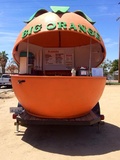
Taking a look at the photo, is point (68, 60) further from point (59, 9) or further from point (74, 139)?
point (74, 139)

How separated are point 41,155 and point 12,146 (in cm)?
96

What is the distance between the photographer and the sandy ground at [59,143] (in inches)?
218

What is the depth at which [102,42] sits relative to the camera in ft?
23.4

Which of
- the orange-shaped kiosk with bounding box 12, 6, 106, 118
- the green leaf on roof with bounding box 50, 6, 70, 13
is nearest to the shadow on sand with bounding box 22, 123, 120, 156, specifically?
the orange-shaped kiosk with bounding box 12, 6, 106, 118

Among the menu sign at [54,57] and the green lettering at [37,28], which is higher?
the green lettering at [37,28]

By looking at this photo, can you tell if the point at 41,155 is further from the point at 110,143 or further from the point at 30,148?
the point at 110,143

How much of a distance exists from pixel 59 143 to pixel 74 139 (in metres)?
0.54

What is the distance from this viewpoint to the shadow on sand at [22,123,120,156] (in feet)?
19.5

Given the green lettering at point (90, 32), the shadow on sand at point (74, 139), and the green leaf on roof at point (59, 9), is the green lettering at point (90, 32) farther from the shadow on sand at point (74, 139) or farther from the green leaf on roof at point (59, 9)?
the shadow on sand at point (74, 139)

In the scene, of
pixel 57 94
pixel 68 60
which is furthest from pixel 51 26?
pixel 68 60

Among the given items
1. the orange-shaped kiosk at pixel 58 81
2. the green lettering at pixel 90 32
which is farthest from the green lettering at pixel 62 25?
the green lettering at pixel 90 32

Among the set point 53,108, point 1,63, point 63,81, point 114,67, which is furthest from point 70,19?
point 114,67

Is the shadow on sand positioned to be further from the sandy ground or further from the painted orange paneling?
the painted orange paneling

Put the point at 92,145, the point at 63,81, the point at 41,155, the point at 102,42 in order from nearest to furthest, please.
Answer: the point at 41,155 → the point at 63,81 → the point at 92,145 → the point at 102,42
